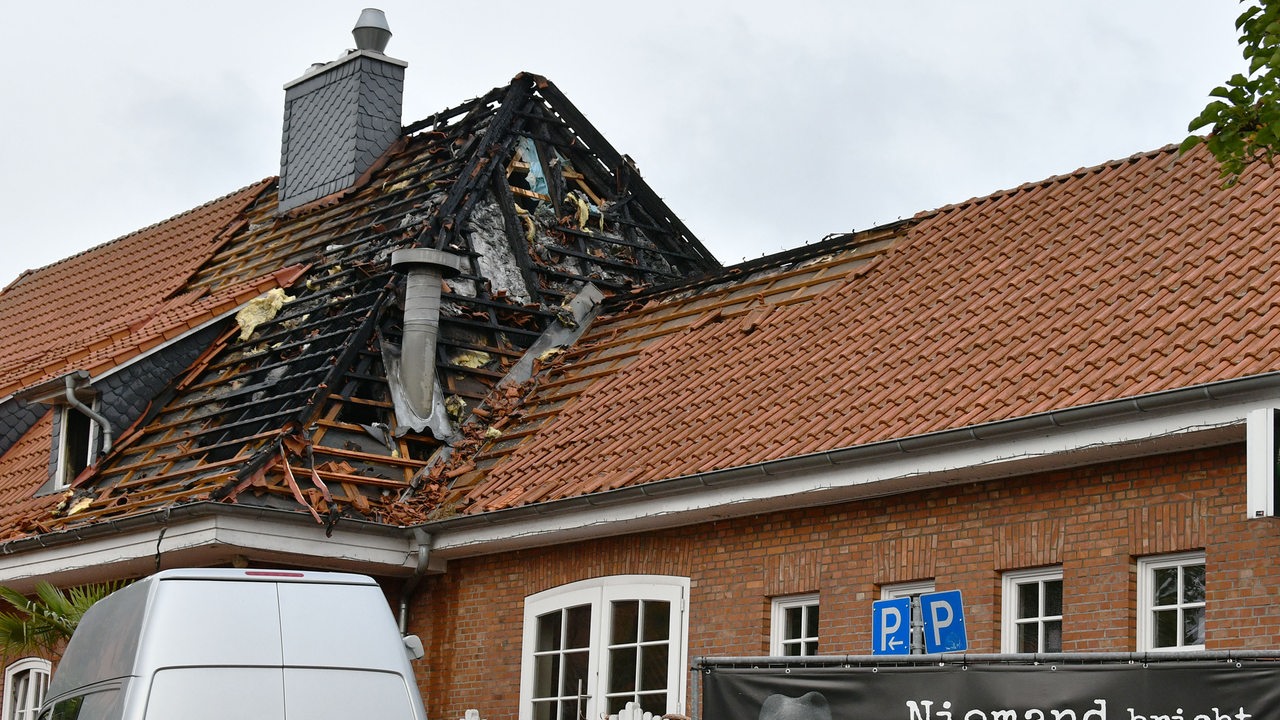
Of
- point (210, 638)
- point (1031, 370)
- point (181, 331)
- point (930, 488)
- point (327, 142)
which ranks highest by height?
point (327, 142)

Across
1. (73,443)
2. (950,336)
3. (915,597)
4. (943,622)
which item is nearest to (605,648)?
(950,336)

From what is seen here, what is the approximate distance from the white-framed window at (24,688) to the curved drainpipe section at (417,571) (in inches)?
176

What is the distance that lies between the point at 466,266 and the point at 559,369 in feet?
5.18

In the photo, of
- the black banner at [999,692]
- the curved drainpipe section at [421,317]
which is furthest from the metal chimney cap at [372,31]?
the black banner at [999,692]

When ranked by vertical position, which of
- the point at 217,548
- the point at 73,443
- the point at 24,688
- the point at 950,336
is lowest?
the point at 24,688

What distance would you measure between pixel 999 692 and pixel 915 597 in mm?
1175

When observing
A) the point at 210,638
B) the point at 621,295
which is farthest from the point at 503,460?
the point at 210,638

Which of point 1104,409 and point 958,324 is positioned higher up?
point 958,324

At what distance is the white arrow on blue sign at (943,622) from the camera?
9914 mm

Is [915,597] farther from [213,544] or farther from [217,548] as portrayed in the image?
[217,548]

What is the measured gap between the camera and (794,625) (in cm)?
1455

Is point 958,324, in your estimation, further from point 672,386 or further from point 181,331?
point 181,331

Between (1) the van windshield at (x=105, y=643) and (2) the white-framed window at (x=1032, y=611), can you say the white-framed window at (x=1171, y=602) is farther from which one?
(1) the van windshield at (x=105, y=643)

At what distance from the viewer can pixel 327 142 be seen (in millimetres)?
24219
